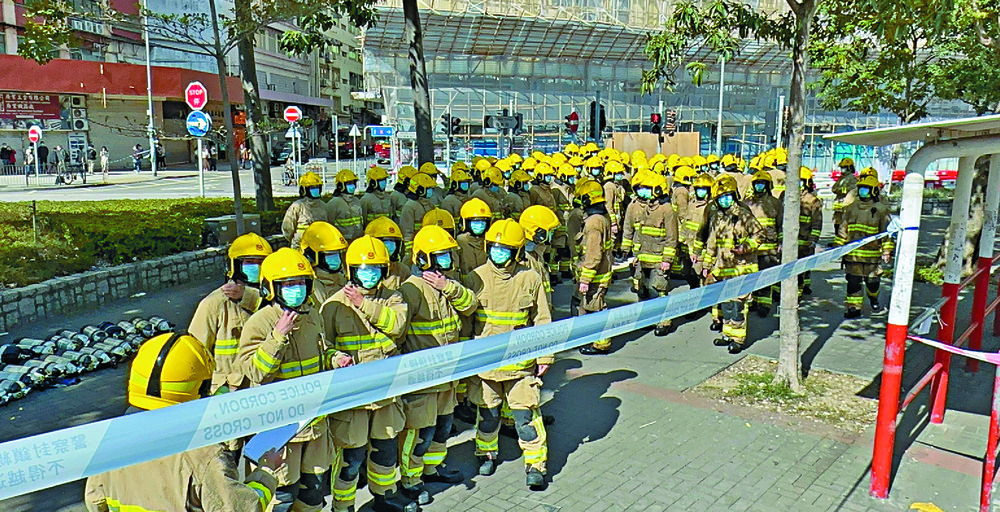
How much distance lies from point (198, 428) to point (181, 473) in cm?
37

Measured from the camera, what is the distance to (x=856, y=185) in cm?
1055

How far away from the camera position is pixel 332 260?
558 centimetres

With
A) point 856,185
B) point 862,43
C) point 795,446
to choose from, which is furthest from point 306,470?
point 862,43

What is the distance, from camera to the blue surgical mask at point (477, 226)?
291 inches

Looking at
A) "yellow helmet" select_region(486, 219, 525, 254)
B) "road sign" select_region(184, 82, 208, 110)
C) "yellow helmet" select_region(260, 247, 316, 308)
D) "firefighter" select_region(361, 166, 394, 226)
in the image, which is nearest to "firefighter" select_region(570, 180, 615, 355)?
"yellow helmet" select_region(486, 219, 525, 254)

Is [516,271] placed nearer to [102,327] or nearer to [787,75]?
[102,327]

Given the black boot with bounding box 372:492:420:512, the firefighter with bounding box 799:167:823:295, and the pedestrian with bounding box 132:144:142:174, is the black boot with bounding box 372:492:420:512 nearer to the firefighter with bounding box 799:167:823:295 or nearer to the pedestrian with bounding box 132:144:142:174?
the firefighter with bounding box 799:167:823:295

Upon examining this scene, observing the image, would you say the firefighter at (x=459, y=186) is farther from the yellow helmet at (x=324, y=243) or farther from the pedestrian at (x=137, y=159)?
the pedestrian at (x=137, y=159)

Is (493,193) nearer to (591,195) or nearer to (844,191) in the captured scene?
(591,195)

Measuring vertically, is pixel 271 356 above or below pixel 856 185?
below

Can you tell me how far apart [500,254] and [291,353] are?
178 cm

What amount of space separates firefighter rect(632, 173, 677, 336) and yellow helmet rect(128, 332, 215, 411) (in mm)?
7349

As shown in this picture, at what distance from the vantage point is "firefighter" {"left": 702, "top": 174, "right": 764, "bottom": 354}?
899 centimetres

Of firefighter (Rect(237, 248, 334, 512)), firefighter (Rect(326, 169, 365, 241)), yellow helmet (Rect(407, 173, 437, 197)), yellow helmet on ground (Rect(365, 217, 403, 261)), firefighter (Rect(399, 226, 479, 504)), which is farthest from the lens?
yellow helmet (Rect(407, 173, 437, 197))
